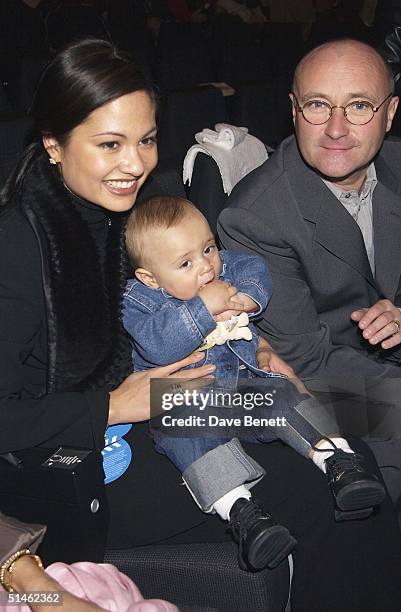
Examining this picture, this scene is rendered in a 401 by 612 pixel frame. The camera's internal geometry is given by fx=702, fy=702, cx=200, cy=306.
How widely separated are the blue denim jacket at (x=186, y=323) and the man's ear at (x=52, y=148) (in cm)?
38

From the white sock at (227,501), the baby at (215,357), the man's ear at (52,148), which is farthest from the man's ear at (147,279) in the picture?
the white sock at (227,501)

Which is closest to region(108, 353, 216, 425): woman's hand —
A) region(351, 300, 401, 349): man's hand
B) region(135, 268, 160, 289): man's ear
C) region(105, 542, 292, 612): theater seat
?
region(135, 268, 160, 289): man's ear

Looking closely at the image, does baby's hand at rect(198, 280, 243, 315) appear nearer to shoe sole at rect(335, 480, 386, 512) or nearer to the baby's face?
the baby's face

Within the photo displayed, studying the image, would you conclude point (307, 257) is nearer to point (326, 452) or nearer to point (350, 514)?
point (326, 452)

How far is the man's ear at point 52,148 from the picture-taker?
5.79 ft

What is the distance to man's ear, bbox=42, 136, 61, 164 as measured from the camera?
177 centimetres

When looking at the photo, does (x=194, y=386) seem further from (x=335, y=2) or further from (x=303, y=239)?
(x=335, y=2)

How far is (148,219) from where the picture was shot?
5.99 feet

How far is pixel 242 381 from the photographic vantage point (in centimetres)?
194

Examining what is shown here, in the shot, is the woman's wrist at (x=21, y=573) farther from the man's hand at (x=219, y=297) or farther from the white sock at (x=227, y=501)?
the man's hand at (x=219, y=297)

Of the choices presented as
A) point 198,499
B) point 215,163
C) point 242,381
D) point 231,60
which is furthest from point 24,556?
→ point 231,60

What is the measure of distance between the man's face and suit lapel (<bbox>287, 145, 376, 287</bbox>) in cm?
5

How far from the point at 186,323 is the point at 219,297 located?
0.39ft

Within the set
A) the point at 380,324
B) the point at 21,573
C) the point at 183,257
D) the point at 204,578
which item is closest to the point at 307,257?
the point at 380,324
